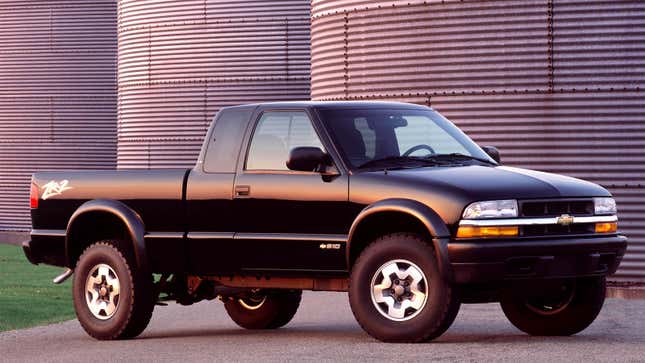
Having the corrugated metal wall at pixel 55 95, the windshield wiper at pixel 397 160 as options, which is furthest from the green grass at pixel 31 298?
the corrugated metal wall at pixel 55 95

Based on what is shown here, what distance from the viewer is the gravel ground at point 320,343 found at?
420 inches

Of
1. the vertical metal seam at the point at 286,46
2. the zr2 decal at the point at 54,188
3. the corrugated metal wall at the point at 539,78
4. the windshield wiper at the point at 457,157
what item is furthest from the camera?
the vertical metal seam at the point at 286,46

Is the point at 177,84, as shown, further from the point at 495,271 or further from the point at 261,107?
the point at 495,271

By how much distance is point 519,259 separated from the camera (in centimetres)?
1080

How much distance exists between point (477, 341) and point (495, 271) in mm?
1184

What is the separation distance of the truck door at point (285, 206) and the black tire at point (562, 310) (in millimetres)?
1450

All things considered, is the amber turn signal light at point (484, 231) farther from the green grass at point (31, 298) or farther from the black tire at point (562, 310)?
the green grass at point (31, 298)

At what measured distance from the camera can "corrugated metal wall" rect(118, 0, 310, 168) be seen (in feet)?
92.2

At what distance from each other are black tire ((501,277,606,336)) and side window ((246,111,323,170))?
2.02 m

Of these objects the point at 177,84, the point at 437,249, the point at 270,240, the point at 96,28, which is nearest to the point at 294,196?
the point at 270,240

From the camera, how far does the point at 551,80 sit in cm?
1841

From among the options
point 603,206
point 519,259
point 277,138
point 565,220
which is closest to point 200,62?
point 277,138

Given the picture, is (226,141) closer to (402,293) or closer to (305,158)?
(305,158)

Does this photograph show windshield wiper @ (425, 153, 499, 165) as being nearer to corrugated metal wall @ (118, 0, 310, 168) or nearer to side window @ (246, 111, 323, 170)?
side window @ (246, 111, 323, 170)
